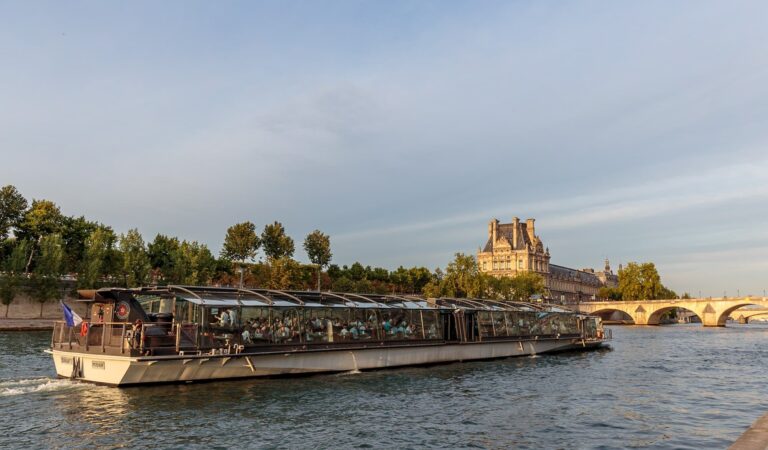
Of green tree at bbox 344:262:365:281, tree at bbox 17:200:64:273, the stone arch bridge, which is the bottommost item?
the stone arch bridge

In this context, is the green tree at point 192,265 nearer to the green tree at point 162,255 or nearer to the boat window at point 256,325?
the green tree at point 162,255

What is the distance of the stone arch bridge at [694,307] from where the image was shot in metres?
141

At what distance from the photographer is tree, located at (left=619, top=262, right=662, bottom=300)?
569 feet

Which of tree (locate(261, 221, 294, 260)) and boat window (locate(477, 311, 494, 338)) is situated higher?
tree (locate(261, 221, 294, 260))

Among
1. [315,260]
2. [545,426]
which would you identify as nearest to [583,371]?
[545,426]

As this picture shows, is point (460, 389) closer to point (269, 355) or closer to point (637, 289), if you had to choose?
point (269, 355)

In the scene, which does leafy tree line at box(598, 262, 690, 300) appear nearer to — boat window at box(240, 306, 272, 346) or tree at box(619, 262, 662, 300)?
tree at box(619, 262, 662, 300)

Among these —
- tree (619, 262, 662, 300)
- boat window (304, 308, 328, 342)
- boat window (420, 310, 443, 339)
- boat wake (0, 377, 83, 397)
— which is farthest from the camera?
tree (619, 262, 662, 300)

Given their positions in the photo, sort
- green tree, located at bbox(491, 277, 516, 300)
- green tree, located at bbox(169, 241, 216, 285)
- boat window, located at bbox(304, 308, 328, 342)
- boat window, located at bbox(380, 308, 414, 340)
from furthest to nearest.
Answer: green tree, located at bbox(491, 277, 516, 300) < green tree, located at bbox(169, 241, 216, 285) < boat window, located at bbox(380, 308, 414, 340) < boat window, located at bbox(304, 308, 328, 342)

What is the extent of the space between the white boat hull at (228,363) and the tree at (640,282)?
152 metres

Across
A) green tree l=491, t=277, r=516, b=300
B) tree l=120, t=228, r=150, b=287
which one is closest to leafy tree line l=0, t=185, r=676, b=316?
tree l=120, t=228, r=150, b=287

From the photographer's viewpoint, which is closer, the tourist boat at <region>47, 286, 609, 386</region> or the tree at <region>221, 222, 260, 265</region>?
the tourist boat at <region>47, 286, 609, 386</region>

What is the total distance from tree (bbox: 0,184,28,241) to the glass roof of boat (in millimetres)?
72248

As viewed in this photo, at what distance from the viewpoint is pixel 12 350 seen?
44.2m
